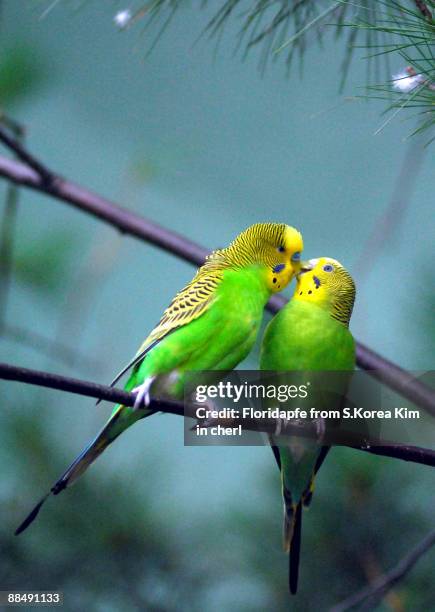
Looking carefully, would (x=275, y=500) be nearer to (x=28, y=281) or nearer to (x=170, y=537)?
(x=170, y=537)

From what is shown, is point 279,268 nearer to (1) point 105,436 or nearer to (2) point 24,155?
(1) point 105,436

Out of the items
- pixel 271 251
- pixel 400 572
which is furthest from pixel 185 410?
pixel 400 572

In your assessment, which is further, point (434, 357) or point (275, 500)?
point (275, 500)

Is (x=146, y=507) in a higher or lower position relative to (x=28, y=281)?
lower

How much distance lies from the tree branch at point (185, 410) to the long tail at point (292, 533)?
11 centimetres

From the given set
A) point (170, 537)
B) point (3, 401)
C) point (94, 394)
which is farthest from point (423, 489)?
point (94, 394)

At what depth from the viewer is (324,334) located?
2.17ft

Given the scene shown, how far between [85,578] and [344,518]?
0.32m

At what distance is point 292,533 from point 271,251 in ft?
0.83

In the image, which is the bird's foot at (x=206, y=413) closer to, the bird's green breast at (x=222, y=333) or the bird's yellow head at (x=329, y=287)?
the bird's green breast at (x=222, y=333)

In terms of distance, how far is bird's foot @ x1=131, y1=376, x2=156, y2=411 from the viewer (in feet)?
1.62

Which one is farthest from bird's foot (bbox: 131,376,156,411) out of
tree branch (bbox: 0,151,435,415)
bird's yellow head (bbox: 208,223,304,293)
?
tree branch (bbox: 0,151,435,415)

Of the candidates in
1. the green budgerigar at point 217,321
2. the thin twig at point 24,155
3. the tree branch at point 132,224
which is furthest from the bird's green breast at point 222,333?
the thin twig at point 24,155

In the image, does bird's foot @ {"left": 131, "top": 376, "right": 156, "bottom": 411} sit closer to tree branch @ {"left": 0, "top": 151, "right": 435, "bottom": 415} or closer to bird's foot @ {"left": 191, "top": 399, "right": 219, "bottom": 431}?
bird's foot @ {"left": 191, "top": 399, "right": 219, "bottom": 431}
